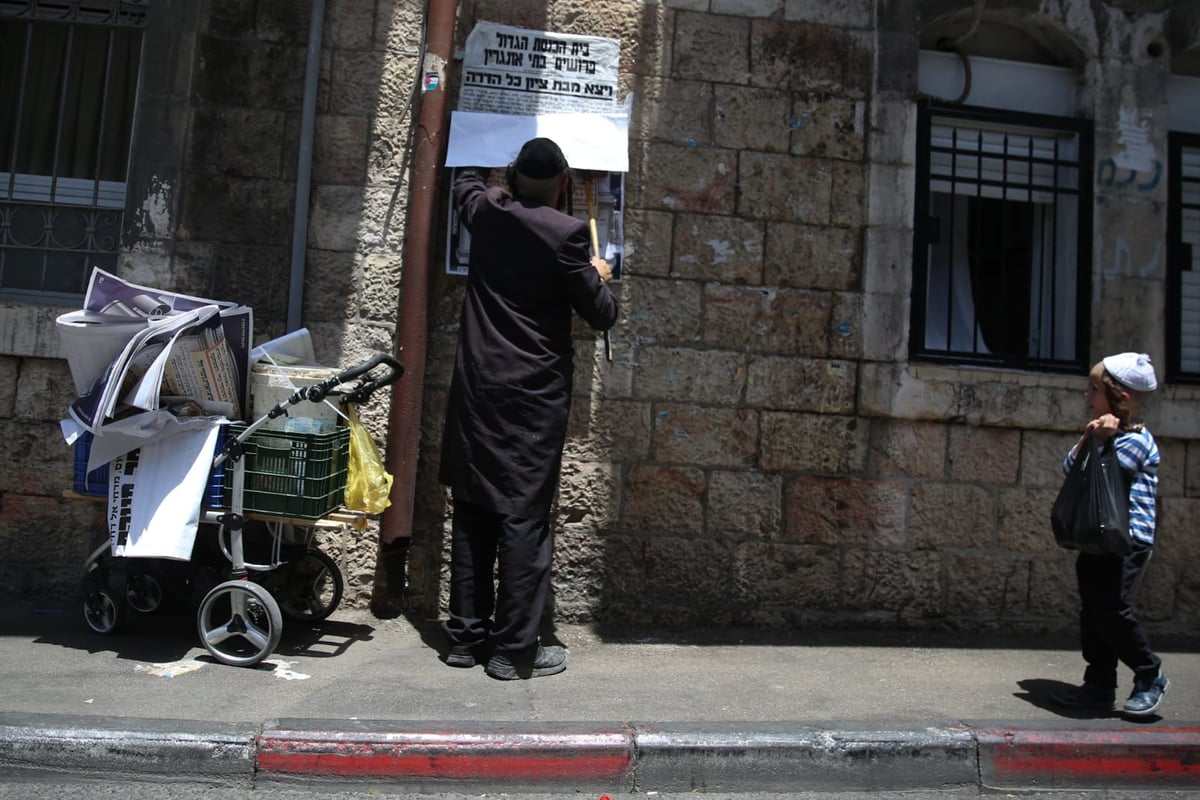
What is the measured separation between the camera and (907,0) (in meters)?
5.68

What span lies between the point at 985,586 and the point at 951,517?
1.45 feet

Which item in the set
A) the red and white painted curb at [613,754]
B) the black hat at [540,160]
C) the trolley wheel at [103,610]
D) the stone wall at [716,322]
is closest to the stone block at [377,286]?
the stone wall at [716,322]

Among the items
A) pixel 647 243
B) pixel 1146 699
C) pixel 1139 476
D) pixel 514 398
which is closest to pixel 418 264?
pixel 514 398

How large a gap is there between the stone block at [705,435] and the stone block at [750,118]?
149cm

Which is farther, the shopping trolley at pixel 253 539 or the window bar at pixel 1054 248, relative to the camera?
the window bar at pixel 1054 248

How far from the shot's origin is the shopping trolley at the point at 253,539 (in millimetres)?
4281

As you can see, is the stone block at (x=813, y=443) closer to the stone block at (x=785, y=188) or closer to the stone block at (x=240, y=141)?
the stone block at (x=785, y=188)

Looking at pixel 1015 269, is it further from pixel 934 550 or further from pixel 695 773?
pixel 695 773

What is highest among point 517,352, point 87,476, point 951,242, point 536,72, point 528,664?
point 536,72

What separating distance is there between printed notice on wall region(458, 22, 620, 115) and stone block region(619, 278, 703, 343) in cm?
101

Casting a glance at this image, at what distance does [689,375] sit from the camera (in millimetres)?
5484

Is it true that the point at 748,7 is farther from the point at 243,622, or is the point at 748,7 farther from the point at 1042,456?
the point at 243,622

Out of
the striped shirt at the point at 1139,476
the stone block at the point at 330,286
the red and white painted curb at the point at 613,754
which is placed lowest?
the red and white painted curb at the point at 613,754

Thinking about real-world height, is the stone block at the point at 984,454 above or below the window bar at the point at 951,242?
below
